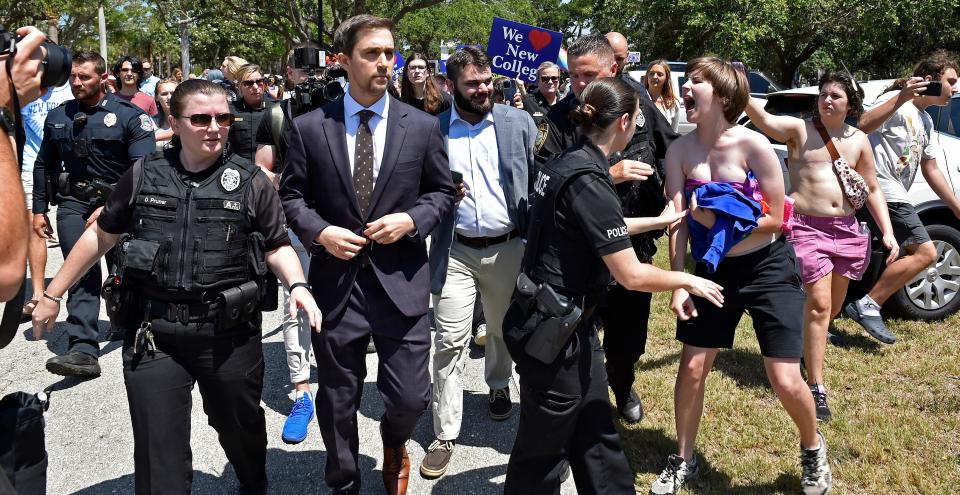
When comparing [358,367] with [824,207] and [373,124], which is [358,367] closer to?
[373,124]

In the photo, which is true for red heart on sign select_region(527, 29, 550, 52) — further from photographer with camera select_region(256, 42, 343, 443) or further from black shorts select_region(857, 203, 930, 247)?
black shorts select_region(857, 203, 930, 247)

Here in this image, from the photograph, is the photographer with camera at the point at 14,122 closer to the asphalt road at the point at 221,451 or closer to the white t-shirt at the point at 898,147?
the asphalt road at the point at 221,451

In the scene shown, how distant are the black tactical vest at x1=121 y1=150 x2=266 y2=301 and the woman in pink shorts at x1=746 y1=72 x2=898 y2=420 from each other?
3045 millimetres

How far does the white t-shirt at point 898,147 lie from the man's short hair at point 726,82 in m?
2.56

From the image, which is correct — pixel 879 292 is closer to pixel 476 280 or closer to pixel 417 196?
pixel 476 280

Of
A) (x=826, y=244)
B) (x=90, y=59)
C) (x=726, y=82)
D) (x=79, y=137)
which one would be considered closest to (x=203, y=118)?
(x=726, y=82)

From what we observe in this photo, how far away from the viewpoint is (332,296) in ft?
10.7

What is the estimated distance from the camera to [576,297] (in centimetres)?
286

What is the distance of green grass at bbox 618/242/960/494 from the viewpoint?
12.3ft

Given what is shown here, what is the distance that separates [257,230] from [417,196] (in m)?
0.72

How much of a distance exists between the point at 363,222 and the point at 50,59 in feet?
4.81

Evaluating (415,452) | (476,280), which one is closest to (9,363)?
(415,452)

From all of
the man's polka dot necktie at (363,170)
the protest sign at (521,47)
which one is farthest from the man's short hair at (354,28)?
the protest sign at (521,47)

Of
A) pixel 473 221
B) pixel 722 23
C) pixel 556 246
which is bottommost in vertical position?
pixel 473 221
